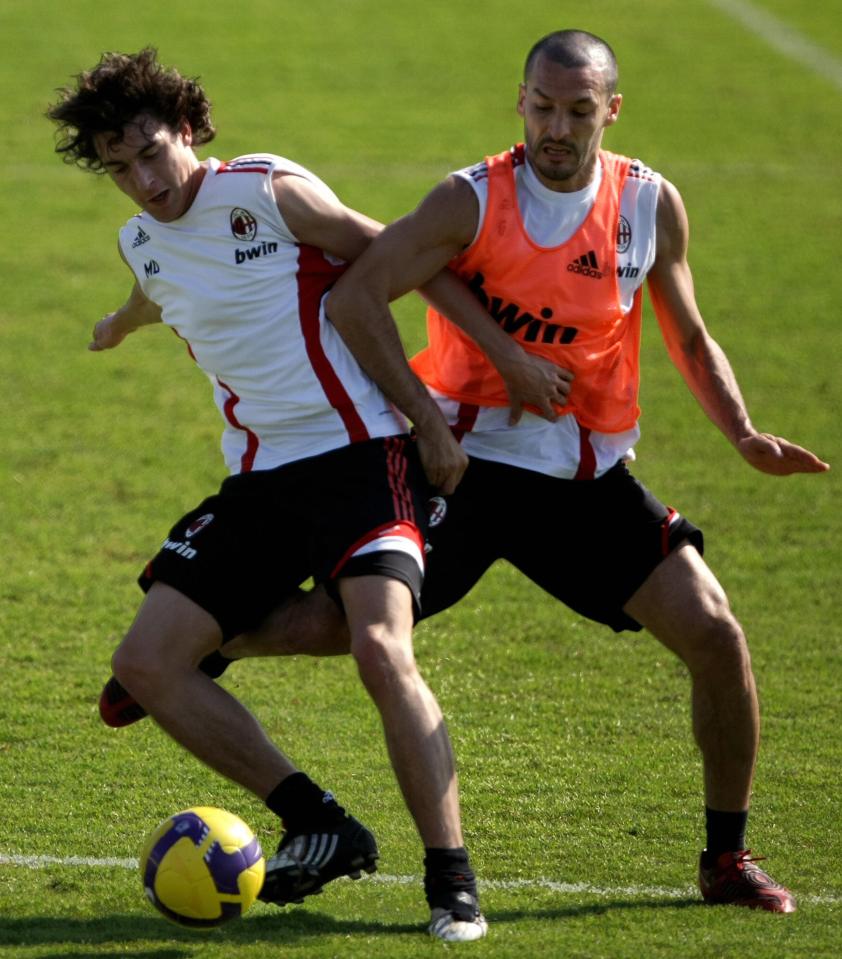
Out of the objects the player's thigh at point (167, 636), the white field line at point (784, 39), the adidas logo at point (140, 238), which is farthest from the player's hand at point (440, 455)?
the white field line at point (784, 39)

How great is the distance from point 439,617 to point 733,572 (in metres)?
1.68

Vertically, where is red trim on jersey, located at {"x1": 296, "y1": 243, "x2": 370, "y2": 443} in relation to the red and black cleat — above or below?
above

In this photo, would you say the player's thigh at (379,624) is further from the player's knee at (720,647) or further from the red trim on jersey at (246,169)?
the red trim on jersey at (246,169)

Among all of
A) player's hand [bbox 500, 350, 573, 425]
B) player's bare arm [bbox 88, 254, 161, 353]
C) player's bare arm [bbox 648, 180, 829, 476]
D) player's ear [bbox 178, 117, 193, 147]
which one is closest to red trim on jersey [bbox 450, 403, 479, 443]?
player's hand [bbox 500, 350, 573, 425]

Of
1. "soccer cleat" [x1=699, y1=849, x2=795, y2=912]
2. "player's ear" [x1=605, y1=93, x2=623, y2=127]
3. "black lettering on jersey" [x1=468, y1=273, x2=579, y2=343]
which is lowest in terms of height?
"soccer cleat" [x1=699, y1=849, x2=795, y2=912]

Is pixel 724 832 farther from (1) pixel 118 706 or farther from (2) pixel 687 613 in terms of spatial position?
(1) pixel 118 706

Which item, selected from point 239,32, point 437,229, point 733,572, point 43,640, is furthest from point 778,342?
point 239,32

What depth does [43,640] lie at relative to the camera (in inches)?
288

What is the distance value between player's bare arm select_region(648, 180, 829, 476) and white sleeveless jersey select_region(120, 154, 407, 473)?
0.98 meters

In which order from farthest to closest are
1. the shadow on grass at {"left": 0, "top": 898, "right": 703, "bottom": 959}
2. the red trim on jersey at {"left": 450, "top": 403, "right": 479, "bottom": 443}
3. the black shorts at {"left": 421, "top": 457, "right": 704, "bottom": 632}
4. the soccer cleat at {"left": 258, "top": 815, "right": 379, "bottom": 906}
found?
the red trim on jersey at {"left": 450, "top": 403, "right": 479, "bottom": 443}
the black shorts at {"left": 421, "top": 457, "right": 704, "bottom": 632}
the soccer cleat at {"left": 258, "top": 815, "right": 379, "bottom": 906}
the shadow on grass at {"left": 0, "top": 898, "right": 703, "bottom": 959}

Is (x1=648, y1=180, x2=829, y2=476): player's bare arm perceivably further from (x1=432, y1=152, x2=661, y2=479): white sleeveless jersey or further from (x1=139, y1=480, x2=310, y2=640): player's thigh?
(x1=139, y1=480, x2=310, y2=640): player's thigh

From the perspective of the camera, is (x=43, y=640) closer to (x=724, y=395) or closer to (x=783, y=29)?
(x=724, y=395)

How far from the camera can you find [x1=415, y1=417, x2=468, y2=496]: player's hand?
197 inches

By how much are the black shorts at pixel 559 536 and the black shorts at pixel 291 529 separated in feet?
0.77
